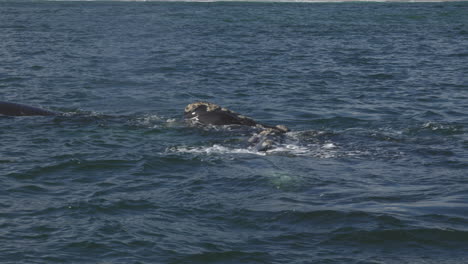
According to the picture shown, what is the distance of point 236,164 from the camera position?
48.8 feet

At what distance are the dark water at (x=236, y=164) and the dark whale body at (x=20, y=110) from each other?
57 centimetres

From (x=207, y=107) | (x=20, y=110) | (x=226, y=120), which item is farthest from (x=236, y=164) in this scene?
(x=20, y=110)

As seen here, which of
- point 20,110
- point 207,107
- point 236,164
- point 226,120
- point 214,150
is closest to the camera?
point 236,164

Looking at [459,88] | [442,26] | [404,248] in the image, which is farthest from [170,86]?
[442,26]

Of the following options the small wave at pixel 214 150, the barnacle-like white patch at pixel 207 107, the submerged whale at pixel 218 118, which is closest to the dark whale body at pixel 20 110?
the submerged whale at pixel 218 118

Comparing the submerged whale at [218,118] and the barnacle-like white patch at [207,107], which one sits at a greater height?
the barnacle-like white patch at [207,107]

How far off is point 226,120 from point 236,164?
11.4 feet

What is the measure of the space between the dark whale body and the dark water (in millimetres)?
571

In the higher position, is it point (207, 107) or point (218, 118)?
point (207, 107)

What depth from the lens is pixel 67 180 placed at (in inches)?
547

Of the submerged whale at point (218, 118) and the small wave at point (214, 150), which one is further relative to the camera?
the submerged whale at point (218, 118)

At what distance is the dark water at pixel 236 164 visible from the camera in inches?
419

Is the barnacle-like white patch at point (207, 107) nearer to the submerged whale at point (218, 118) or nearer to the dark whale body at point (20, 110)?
the submerged whale at point (218, 118)

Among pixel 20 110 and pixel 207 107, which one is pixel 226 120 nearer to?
pixel 207 107
